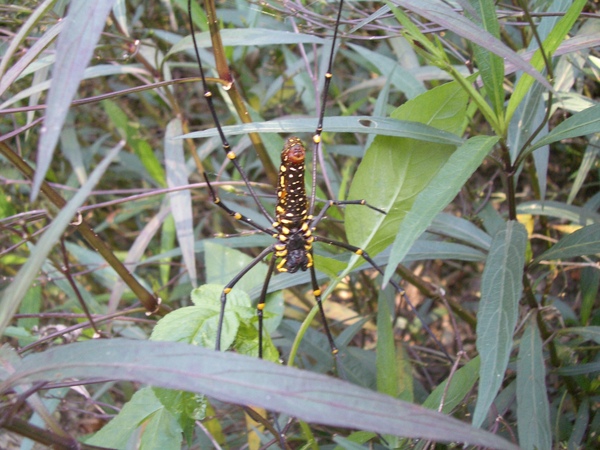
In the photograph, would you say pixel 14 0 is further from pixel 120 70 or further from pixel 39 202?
pixel 39 202

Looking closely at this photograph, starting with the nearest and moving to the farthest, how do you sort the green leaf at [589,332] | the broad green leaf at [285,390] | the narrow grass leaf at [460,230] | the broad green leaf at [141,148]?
the broad green leaf at [285,390]
the green leaf at [589,332]
the narrow grass leaf at [460,230]
the broad green leaf at [141,148]

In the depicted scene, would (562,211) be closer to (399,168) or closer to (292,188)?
(399,168)

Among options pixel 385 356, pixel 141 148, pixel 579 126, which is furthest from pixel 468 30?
pixel 141 148

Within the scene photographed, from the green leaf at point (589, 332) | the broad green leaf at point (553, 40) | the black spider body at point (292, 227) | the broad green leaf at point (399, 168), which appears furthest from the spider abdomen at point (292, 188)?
the green leaf at point (589, 332)

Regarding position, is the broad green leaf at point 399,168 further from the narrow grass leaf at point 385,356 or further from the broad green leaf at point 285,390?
the broad green leaf at point 285,390

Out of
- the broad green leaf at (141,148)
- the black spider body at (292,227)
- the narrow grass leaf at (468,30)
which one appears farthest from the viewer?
the broad green leaf at (141,148)

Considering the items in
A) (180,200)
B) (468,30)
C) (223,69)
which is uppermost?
(468,30)
